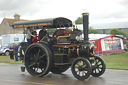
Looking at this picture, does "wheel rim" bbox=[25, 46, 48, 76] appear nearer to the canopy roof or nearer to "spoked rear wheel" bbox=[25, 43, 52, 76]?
"spoked rear wheel" bbox=[25, 43, 52, 76]

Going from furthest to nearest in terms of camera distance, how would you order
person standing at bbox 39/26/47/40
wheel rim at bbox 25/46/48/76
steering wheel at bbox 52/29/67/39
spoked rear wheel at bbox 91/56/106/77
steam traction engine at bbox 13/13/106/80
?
1. person standing at bbox 39/26/47/40
2. steering wheel at bbox 52/29/67/39
3. wheel rim at bbox 25/46/48/76
4. spoked rear wheel at bbox 91/56/106/77
5. steam traction engine at bbox 13/13/106/80

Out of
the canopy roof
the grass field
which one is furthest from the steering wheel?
the grass field

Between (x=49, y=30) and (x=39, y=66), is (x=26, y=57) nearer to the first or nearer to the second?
(x=39, y=66)

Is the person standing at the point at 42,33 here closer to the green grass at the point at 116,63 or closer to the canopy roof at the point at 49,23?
the canopy roof at the point at 49,23

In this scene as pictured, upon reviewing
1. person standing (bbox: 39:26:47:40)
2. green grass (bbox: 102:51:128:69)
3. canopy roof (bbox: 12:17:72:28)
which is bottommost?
green grass (bbox: 102:51:128:69)

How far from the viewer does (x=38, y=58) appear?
927 cm

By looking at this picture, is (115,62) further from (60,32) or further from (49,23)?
(49,23)

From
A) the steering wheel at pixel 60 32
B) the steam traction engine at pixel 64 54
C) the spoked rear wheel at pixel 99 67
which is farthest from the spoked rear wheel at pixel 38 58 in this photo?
the spoked rear wheel at pixel 99 67

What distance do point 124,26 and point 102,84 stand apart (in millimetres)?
51390

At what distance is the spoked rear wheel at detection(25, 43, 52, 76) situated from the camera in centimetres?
879

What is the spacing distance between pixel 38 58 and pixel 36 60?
0.13 metres

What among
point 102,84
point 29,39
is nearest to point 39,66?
point 29,39

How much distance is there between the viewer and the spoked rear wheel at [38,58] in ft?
28.8

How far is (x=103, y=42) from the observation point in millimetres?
24391
